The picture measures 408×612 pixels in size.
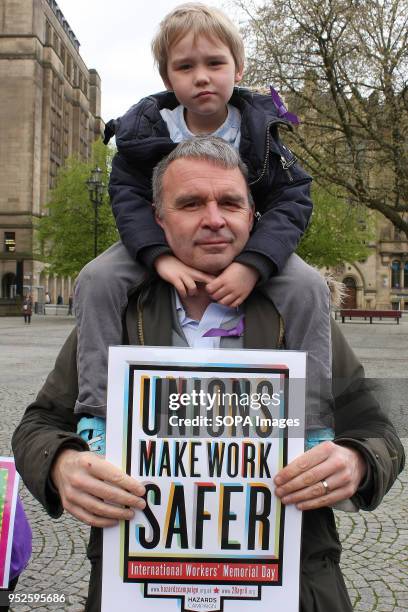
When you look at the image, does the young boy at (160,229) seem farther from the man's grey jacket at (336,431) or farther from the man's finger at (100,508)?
the man's finger at (100,508)

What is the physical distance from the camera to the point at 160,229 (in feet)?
6.26

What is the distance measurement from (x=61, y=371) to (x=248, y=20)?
1691 cm

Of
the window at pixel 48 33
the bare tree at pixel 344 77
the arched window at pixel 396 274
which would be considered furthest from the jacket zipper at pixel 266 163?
the window at pixel 48 33

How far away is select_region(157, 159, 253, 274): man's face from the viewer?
1.70 m

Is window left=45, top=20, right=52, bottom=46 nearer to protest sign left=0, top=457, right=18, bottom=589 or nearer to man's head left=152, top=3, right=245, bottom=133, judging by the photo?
man's head left=152, top=3, right=245, bottom=133

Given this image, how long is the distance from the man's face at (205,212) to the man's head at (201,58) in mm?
593

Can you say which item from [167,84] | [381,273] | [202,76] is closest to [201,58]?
[202,76]

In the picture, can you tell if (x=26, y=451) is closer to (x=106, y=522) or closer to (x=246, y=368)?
(x=106, y=522)

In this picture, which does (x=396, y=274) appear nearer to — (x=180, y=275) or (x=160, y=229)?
(x=160, y=229)

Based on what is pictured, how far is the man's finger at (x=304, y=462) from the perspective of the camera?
1405mm

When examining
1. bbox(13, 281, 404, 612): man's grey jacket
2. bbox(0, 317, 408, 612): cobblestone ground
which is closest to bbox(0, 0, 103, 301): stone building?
bbox(0, 317, 408, 612): cobblestone ground

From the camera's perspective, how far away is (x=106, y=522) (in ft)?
4.63

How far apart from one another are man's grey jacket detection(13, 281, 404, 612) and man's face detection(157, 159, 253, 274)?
0.47 feet

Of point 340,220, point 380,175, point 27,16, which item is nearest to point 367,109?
point 380,175
